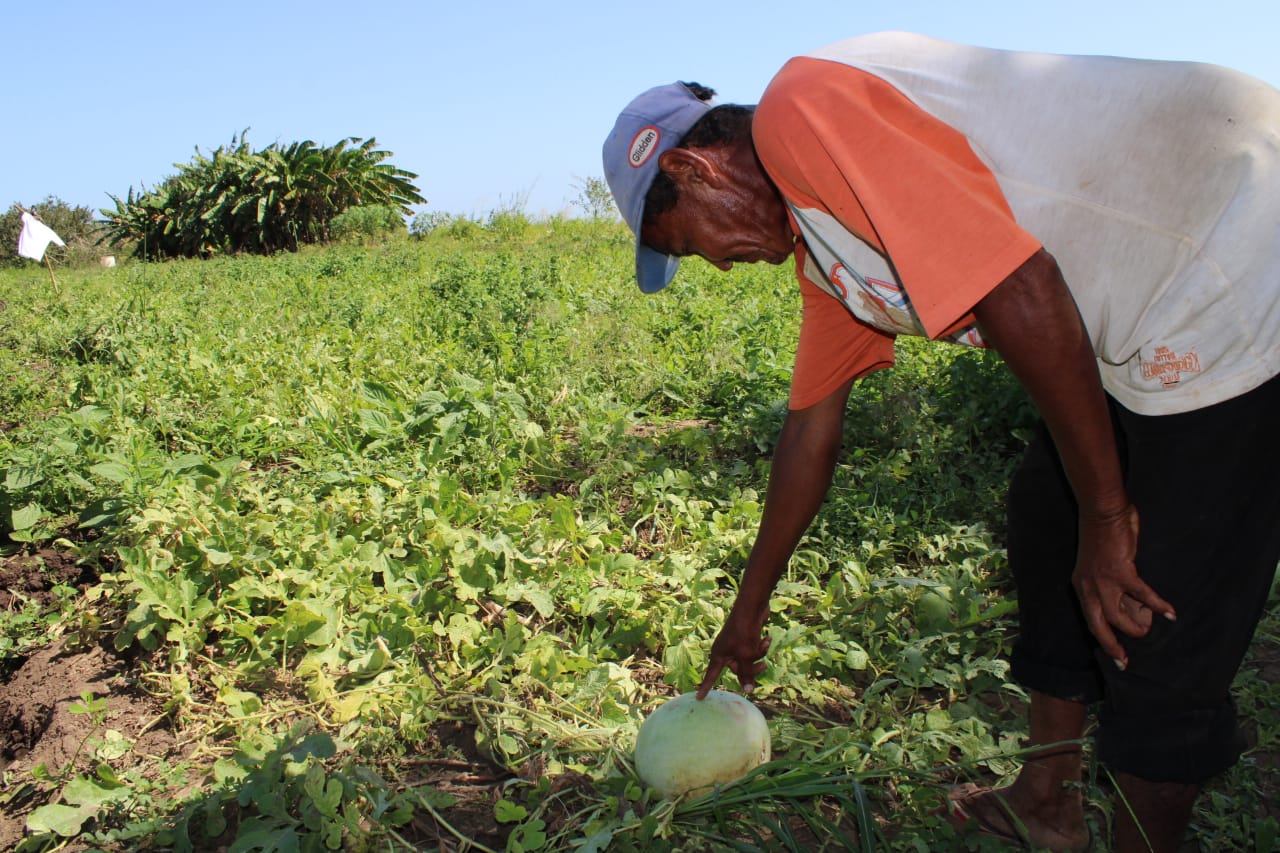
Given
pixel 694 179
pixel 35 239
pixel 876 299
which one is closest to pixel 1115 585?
pixel 876 299

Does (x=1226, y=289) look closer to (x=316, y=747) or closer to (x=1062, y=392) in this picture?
→ (x=1062, y=392)

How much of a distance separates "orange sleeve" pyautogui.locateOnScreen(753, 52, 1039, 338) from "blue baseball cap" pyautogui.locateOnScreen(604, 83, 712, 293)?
0.93 ft

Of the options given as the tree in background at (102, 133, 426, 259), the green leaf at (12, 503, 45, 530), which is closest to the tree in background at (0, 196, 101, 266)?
the tree in background at (102, 133, 426, 259)

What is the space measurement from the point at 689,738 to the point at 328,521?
5.86 ft

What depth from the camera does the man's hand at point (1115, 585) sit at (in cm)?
148

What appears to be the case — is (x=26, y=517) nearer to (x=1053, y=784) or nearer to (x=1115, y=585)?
(x=1053, y=784)

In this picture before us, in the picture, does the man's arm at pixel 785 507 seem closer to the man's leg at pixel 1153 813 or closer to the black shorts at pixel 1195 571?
the black shorts at pixel 1195 571

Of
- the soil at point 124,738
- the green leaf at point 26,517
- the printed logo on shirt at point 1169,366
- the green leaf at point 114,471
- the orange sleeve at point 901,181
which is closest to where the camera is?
the orange sleeve at point 901,181

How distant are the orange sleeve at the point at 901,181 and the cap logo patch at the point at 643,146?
0.98ft

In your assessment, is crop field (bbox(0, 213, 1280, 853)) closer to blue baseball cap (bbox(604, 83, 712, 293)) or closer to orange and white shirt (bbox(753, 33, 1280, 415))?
orange and white shirt (bbox(753, 33, 1280, 415))

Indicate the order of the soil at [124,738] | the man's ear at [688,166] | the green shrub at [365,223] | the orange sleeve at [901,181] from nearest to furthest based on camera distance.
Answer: the orange sleeve at [901,181] → the man's ear at [688,166] → the soil at [124,738] → the green shrub at [365,223]

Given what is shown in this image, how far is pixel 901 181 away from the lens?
1279mm

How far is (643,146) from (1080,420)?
865 mm

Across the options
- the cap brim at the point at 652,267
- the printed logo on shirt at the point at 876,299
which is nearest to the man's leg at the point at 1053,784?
the printed logo on shirt at the point at 876,299
